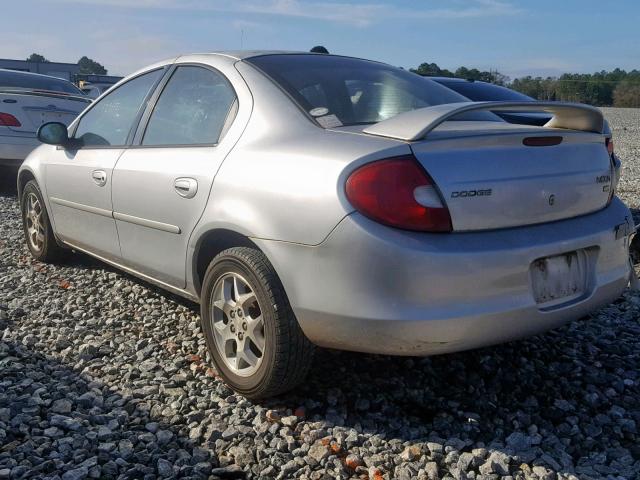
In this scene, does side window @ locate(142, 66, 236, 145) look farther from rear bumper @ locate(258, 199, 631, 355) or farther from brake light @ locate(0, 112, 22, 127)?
brake light @ locate(0, 112, 22, 127)

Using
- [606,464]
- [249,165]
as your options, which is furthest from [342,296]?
[606,464]

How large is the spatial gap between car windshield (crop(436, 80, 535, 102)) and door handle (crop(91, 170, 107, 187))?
445 centimetres

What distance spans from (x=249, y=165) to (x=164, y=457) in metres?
1.25

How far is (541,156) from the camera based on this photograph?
278 cm

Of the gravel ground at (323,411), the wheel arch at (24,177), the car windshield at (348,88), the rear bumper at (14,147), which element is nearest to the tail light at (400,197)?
the car windshield at (348,88)

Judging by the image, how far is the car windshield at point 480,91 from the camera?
7.50m

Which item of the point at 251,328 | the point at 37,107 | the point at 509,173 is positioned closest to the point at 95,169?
the point at 251,328

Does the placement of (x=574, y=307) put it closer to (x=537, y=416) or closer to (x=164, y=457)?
(x=537, y=416)

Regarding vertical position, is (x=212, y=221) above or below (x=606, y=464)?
above

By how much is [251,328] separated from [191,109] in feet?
4.28

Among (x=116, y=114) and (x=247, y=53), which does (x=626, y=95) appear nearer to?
(x=116, y=114)

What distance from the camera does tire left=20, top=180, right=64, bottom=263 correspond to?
17.0 ft

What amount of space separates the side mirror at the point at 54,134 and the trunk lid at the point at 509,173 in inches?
109

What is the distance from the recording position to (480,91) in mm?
7617
